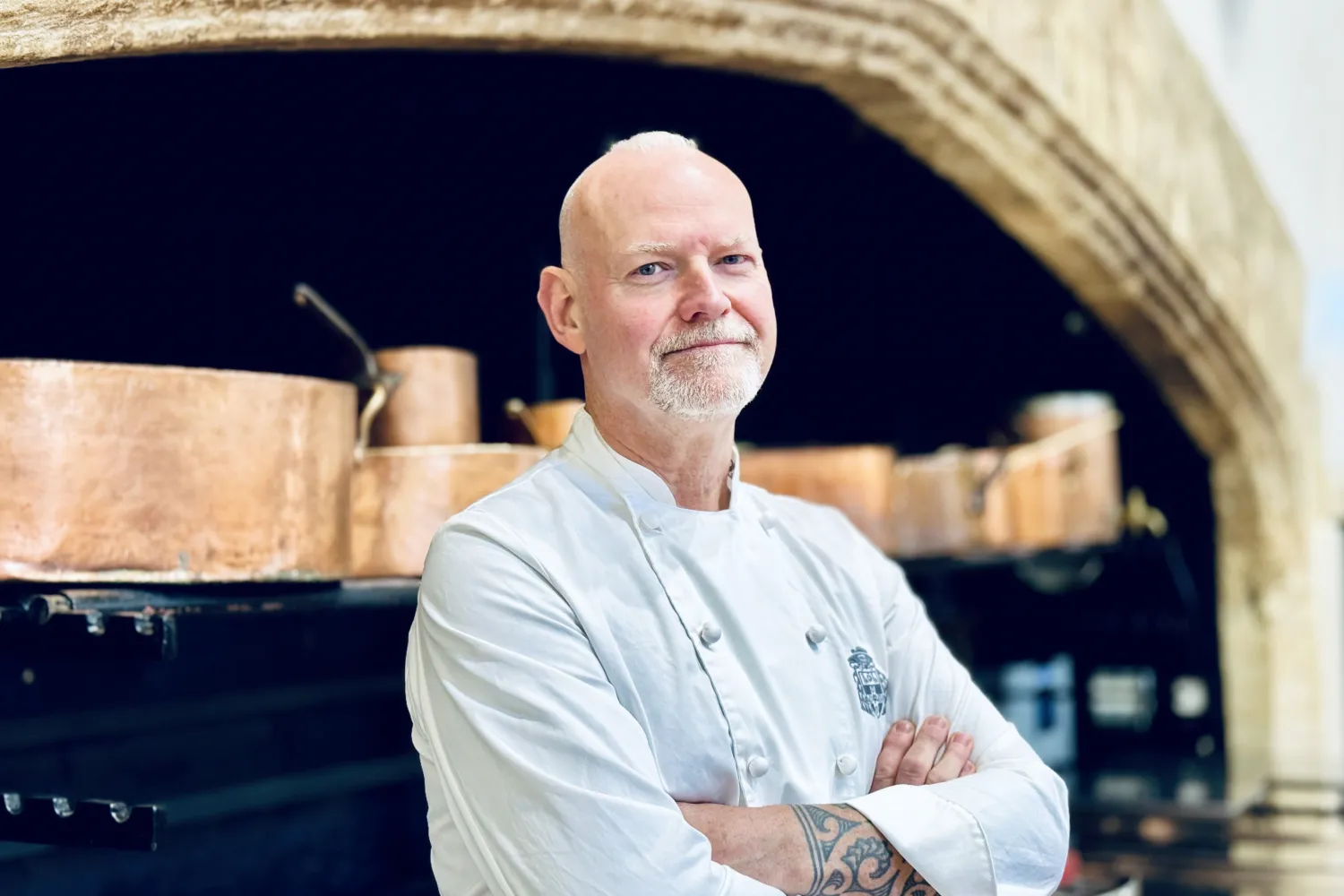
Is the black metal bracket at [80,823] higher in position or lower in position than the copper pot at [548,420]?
lower

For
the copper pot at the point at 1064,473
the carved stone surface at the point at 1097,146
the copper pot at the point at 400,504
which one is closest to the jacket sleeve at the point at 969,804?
the copper pot at the point at 400,504

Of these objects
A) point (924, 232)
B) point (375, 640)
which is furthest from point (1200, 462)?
point (375, 640)

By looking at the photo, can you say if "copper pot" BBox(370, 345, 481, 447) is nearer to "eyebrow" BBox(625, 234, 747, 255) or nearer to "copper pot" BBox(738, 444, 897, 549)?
"eyebrow" BBox(625, 234, 747, 255)

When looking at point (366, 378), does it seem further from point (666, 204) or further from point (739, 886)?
point (739, 886)

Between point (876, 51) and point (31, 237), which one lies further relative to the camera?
point (876, 51)

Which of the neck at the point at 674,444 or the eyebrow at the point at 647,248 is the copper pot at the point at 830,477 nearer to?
the neck at the point at 674,444

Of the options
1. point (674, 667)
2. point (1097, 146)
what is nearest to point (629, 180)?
point (674, 667)

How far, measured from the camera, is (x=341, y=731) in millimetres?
2551

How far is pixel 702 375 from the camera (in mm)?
1421

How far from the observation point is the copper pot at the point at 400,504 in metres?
1.91

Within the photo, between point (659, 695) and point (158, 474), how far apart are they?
58cm

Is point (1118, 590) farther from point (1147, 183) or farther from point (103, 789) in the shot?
point (103, 789)

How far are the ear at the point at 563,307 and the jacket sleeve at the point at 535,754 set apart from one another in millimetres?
268

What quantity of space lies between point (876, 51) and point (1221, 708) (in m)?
3.47
